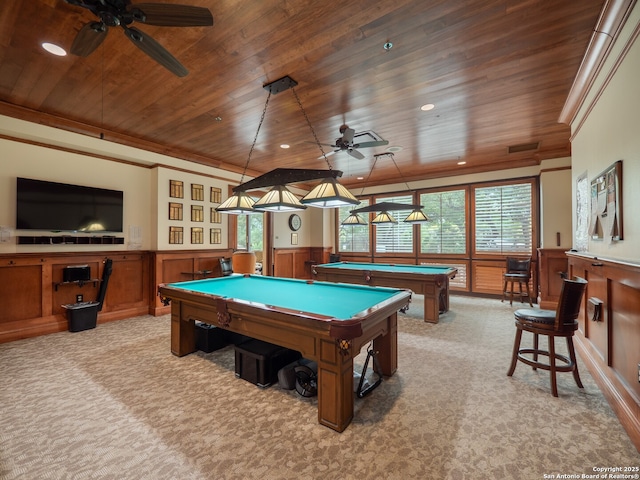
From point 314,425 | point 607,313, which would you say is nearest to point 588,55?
point 607,313

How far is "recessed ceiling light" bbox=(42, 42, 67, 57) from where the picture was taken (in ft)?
8.19

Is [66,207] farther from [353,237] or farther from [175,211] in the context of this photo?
[353,237]

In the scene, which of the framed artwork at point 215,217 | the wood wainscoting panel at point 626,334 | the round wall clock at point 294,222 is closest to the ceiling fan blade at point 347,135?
the wood wainscoting panel at point 626,334

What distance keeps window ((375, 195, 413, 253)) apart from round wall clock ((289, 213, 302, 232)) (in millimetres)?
2251

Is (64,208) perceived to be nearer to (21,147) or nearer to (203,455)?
(21,147)

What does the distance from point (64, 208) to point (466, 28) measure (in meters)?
5.37

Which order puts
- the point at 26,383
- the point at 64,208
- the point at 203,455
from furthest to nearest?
the point at 64,208
the point at 26,383
the point at 203,455

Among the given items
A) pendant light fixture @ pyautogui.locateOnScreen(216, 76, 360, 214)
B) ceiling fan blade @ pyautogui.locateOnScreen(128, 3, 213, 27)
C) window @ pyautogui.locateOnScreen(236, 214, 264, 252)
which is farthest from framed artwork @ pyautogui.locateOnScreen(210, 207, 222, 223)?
ceiling fan blade @ pyautogui.locateOnScreen(128, 3, 213, 27)

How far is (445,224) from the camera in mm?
7109

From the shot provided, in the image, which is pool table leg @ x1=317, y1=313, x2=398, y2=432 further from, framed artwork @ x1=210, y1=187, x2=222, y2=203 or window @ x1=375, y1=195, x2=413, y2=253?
window @ x1=375, y1=195, x2=413, y2=253

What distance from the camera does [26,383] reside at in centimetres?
267

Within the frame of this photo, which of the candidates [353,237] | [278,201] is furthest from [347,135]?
[353,237]

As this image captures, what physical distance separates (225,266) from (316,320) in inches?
176

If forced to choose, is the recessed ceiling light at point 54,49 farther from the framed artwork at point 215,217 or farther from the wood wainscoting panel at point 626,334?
the wood wainscoting panel at point 626,334
